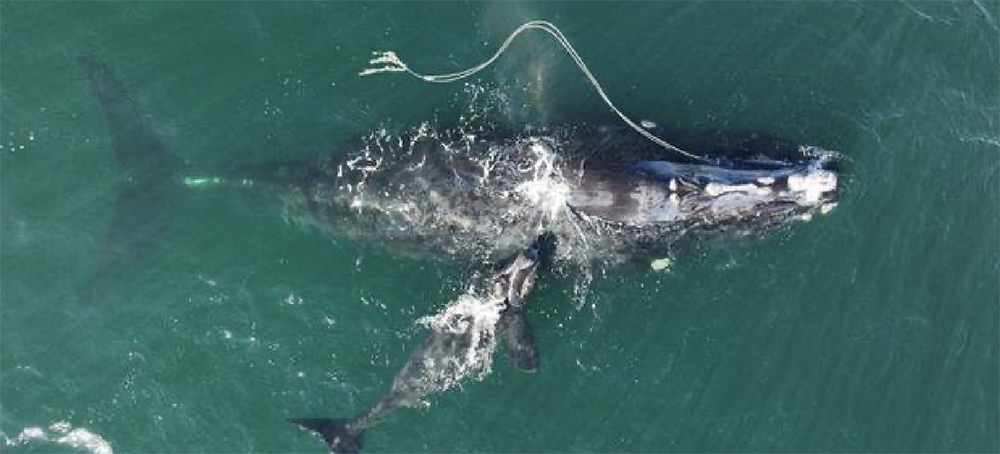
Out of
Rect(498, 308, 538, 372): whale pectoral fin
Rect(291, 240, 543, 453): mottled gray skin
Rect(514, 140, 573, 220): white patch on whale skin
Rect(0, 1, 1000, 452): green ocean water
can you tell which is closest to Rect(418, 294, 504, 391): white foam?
Rect(291, 240, 543, 453): mottled gray skin

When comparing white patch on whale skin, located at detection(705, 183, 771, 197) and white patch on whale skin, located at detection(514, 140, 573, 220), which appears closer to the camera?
white patch on whale skin, located at detection(514, 140, 573, 220)

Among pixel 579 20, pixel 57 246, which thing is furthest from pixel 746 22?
pixel 57 246

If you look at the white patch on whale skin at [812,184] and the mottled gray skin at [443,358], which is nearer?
the mottled gray skin at [443,358]

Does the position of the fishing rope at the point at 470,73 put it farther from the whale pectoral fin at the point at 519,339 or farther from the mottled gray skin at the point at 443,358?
the whale pectoral fin at the point at 519,339

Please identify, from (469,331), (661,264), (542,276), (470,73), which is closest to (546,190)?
(542,276)

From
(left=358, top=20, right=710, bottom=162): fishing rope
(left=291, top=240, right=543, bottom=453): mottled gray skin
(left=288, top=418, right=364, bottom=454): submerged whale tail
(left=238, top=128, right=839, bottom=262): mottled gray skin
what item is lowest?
(left=288, top=418, right=364, bottom=454): submerged whale tail

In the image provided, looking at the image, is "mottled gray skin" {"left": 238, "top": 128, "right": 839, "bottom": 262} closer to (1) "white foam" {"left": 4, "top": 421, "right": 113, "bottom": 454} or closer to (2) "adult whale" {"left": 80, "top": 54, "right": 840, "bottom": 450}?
(2) "adult whale" {"left": 80, "top": 54, "right": 840, "bottom": 450}

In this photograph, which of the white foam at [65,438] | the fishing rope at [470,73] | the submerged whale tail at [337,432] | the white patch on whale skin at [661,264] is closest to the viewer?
the submerged whale tail at [337,432]

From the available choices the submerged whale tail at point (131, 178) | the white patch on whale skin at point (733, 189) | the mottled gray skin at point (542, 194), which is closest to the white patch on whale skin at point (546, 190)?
the mottled gray skin at point (542, 194)
